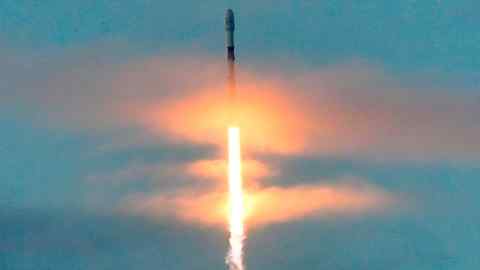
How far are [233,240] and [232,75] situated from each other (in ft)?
46.0

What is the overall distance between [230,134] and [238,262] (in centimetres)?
1118

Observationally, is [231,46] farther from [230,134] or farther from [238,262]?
[238,262]

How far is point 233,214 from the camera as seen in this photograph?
149250 millimetres

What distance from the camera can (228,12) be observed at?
144500 mm

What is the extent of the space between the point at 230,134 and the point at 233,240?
9583 millimetres

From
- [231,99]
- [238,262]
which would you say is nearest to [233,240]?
[238,262]

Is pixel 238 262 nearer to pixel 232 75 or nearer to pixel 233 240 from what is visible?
pixel 233 240

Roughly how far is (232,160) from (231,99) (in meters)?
5.35

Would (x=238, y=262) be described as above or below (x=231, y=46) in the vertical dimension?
below

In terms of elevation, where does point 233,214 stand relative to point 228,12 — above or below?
below

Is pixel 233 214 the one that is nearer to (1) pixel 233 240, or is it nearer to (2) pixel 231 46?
(1) pixel 233 240

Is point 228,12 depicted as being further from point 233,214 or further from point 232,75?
point 233,214

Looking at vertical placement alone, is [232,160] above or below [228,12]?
below

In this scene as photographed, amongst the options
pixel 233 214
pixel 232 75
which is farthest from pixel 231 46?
pixel 233 214
